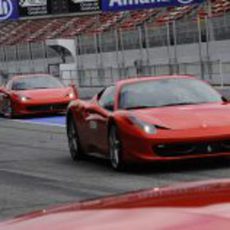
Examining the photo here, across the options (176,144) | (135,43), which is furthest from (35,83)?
(176,144)

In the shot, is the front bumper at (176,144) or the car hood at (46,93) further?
the car hood at (46,93)

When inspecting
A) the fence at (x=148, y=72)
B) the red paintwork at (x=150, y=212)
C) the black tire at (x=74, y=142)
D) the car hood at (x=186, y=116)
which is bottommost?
the fence at (x=148, y=72)

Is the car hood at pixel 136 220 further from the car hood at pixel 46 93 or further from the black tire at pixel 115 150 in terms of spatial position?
the car hood at pixel 46 93

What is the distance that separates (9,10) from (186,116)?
1324 inches

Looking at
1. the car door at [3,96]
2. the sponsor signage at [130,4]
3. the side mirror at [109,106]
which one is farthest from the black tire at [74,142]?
the sponsor signage at [130,4]

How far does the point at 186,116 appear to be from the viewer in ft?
36.1

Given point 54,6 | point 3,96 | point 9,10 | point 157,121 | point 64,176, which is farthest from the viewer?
point 9,10

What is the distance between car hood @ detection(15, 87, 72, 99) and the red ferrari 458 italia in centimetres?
1167

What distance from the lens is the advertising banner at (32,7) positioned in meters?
43.0

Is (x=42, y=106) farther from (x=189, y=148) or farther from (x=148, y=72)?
(x=189, y=148)

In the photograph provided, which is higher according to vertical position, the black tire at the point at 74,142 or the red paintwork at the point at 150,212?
the red paintwork at the point at 150,212

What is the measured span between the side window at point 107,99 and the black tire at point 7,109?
1251 centimetres

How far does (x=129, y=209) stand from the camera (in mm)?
2873

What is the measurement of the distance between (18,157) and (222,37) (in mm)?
19209
